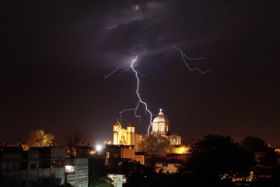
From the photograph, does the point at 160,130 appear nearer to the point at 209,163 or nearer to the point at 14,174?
the point at 209,163

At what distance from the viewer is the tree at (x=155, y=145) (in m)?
73.0

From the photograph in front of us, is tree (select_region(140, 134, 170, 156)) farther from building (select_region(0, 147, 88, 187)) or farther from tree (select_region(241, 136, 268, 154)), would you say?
building (select_region(0, 147, 88, 187))

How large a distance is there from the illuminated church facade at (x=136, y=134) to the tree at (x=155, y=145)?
12.0 feet

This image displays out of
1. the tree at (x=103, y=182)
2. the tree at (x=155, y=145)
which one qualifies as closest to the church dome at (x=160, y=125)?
the tree at (x=155, y=145)

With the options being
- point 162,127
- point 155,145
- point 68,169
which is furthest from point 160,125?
point 68,169

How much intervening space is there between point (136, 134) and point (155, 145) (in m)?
10.2

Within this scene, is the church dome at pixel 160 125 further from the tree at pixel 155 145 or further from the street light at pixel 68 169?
the street light at pixel 68 169

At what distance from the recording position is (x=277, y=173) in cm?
3544

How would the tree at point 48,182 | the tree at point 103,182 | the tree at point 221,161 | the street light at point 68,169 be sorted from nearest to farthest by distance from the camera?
the tree at point 48,182, the street light at point 68,169, the tree at point 103,182, the tree at point 221,161

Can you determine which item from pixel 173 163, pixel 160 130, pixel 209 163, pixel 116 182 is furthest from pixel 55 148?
pixel 160 130

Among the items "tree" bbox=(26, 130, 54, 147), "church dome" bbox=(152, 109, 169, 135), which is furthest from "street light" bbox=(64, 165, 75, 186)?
"church dome" bbox=(152, 109, 169, 135)

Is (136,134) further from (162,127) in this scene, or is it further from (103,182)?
(103,182)

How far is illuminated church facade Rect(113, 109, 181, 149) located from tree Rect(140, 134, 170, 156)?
3.65 metres

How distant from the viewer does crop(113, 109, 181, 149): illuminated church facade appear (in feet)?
267
